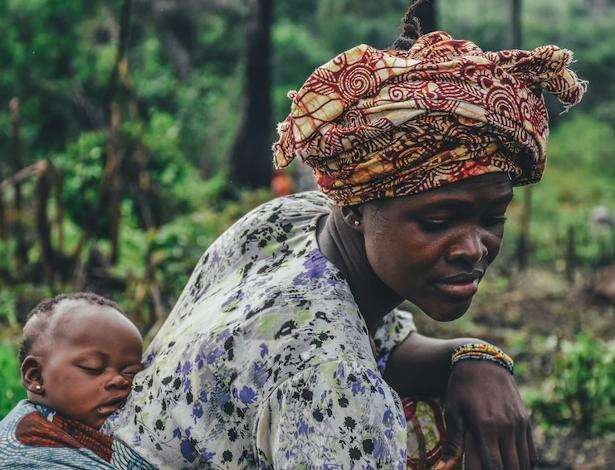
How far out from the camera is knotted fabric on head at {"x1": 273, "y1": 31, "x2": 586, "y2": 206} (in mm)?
1762

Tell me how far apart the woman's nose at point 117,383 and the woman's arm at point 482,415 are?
831 millimetres

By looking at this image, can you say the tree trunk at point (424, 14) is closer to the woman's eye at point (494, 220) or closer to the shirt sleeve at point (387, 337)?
the woman's eye at point (494, 220)

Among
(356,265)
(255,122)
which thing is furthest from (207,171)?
(356,265)

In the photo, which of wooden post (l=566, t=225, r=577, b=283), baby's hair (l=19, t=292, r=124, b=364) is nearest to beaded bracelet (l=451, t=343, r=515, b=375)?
baby's hair (l=19, t=292, r=124, b=364)

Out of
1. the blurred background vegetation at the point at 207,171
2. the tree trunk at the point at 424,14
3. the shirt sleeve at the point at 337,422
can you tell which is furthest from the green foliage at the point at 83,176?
the shirt sleeve at the point at 337,422

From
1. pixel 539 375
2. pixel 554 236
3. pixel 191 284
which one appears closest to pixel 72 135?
pixel 554 236

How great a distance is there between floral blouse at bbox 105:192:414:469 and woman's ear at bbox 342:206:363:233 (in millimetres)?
107

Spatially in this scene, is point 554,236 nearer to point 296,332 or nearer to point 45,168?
point 45,168

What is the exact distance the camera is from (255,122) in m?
10.7

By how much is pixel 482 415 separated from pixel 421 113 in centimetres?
84

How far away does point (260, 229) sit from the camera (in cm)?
227

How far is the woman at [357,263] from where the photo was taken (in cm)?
171

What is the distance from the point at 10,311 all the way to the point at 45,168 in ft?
3.68

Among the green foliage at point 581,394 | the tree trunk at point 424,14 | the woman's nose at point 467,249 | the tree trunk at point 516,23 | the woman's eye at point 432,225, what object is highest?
the tree trunk at point 516,23
